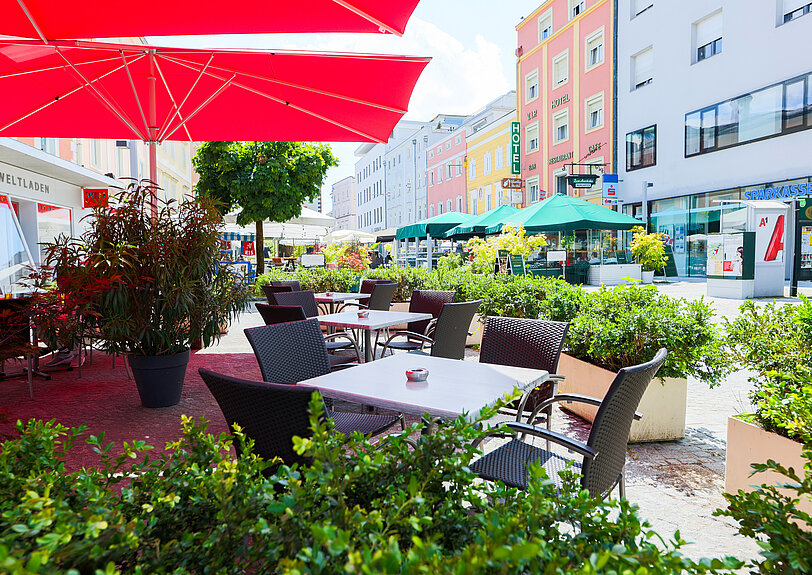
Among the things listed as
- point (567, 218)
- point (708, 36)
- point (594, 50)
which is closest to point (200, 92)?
point (567, 218)

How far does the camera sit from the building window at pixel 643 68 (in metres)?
21.8

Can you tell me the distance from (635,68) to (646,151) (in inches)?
148

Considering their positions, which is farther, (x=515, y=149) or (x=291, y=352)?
(x=515, y=149)

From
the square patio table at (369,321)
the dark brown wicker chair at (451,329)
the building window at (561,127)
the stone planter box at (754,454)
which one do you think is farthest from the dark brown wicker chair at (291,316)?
the building window at (561,127)

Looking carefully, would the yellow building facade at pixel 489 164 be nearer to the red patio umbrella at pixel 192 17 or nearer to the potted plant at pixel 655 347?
the potted plant at pixel 655 347

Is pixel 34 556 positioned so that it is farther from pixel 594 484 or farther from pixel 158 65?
pixel 158 65

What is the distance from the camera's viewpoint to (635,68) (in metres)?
22.6

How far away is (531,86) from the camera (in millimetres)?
29203

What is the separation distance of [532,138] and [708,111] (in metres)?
10.8

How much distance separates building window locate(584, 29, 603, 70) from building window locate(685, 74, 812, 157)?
6.42 meters

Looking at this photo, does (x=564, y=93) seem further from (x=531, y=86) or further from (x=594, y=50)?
(x=531, y=86)

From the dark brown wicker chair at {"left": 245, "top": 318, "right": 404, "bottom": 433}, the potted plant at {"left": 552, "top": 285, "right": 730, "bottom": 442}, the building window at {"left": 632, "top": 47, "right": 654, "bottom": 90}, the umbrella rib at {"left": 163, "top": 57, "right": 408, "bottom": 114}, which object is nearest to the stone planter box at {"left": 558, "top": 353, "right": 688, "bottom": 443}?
the potted plant at {"left": 552, "top": 285, "right": 730, "bottom": 442}

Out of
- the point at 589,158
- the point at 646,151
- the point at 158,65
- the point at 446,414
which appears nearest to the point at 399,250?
the point at 589,158

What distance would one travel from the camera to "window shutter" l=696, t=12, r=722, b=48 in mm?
18672
